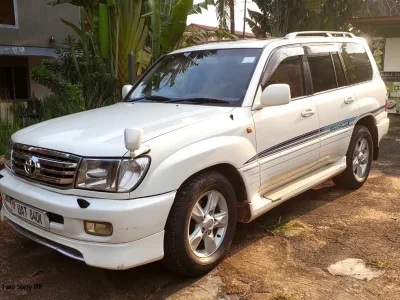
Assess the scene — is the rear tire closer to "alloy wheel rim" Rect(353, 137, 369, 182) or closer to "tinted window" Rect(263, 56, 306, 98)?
"alloy wheel rim" Rect(353, 137, 369, 182)

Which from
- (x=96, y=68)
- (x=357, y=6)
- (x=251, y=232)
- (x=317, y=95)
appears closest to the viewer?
(x=251, y=232)

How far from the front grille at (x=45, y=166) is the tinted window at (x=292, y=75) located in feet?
6.82

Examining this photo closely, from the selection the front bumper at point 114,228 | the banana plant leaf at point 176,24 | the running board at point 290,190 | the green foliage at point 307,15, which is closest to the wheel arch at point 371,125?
the running board at point 290,190

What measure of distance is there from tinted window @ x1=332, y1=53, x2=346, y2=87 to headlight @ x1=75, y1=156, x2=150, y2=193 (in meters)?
3.02

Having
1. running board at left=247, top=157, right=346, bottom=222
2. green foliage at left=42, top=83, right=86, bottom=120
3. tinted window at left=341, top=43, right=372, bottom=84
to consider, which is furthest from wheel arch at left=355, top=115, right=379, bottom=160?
green foliage at left=42, top=83, right=86, bottom=120

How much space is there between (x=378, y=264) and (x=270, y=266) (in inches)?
34.6

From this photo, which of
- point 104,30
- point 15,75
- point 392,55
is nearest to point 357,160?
point 104,30

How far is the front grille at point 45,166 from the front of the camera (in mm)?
2975

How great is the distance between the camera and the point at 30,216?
10.6 ft

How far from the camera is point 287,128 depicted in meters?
4.06

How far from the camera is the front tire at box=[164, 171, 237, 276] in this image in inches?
121

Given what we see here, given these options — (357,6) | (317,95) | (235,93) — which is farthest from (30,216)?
(357,6)

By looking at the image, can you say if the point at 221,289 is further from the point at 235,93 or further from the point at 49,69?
the point at 49,69

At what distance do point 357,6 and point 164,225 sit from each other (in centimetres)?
1361
